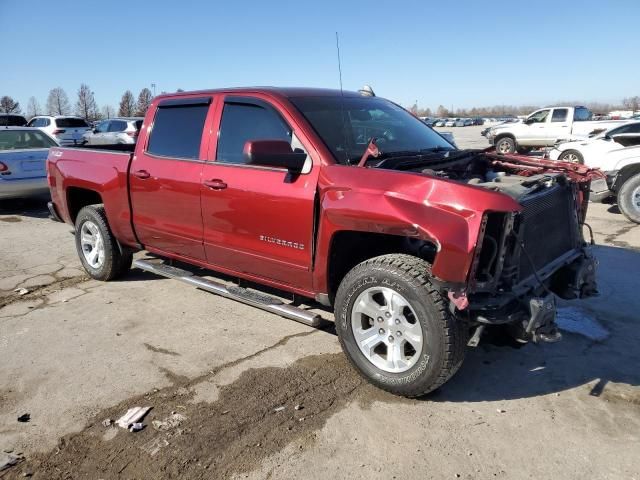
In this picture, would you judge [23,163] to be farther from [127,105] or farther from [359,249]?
[127,105]

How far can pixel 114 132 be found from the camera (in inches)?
787

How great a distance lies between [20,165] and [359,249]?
8.22 metres

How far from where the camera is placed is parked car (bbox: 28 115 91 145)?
20.8 meters

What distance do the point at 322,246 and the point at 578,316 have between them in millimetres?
2519

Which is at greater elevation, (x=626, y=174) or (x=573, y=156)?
(x=626, y=174)

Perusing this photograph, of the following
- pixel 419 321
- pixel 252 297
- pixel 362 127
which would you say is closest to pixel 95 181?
pixel 252 297

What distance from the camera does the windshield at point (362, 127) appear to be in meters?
3.82

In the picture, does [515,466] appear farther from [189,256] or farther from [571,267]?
[189,256]

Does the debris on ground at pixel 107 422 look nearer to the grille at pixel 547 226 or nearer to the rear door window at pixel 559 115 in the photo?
the grille at pixel 547 226

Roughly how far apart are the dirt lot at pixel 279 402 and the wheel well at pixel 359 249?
0.68m

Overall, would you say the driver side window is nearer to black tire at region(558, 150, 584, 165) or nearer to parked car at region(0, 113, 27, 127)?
black tire at region(558, 150, 584, 165)

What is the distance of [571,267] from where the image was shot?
3.79 m

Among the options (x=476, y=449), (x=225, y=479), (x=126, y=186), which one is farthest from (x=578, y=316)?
(x=126, y=186)

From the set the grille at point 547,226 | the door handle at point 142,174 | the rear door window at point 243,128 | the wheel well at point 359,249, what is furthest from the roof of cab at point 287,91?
the grille at point 547,226
